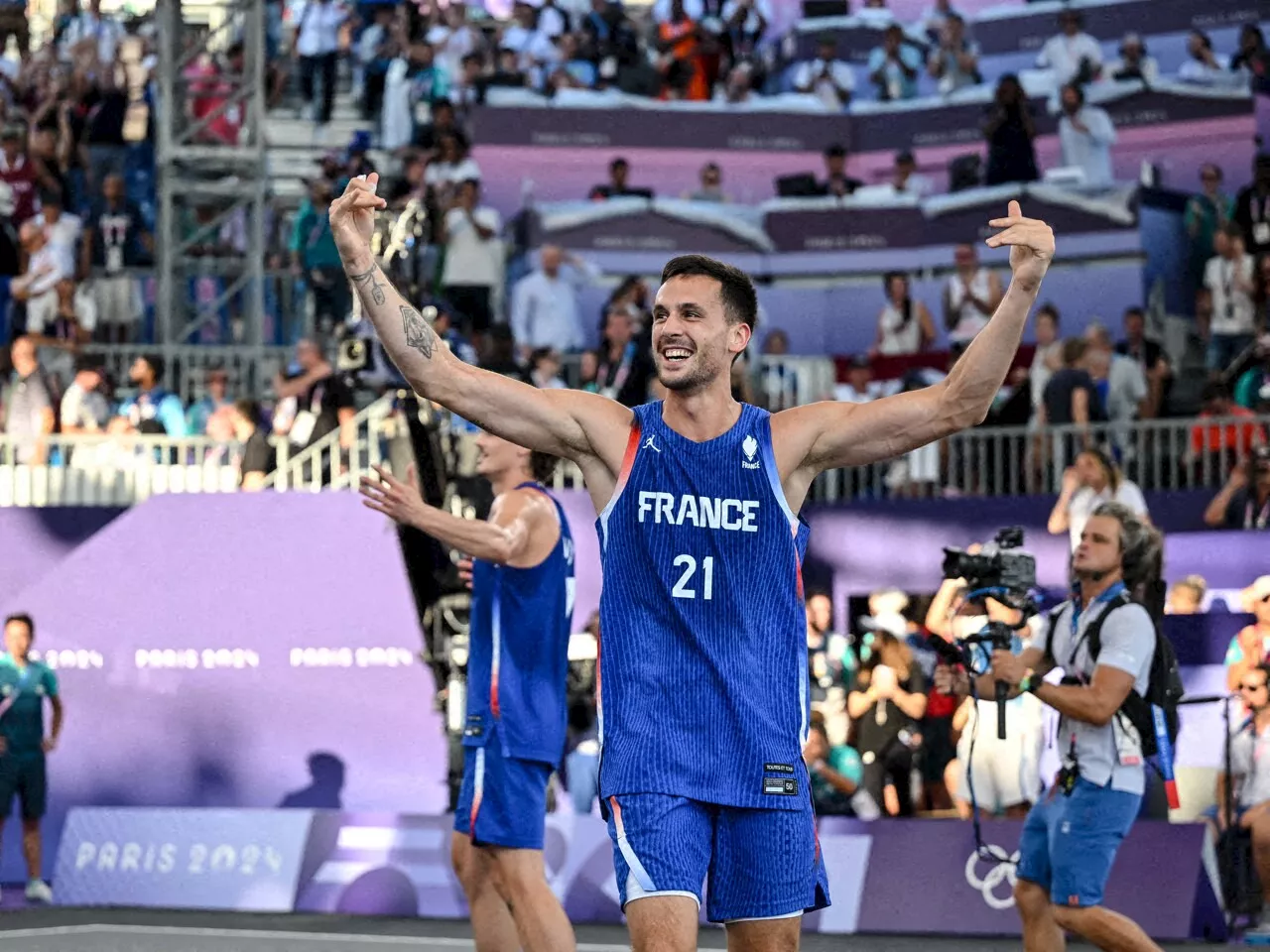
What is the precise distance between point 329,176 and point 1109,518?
563 inches

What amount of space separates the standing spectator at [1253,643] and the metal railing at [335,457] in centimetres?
683

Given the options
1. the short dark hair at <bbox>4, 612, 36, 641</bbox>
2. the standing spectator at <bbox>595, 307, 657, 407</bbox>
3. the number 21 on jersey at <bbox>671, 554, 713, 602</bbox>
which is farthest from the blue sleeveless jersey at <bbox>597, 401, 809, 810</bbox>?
the short dark hair at <bbox>4, 612, 36, 641</bbox>

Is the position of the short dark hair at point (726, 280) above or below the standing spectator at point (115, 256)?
below

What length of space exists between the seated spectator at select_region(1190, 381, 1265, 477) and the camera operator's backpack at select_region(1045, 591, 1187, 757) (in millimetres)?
7933

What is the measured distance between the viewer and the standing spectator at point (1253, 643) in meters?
13.0

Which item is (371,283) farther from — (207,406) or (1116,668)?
(207,406)

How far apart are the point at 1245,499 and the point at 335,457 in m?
6.90

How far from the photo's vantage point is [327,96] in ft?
78.7

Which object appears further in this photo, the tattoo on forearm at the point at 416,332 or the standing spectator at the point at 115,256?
the standing spectator at the point at 115,256

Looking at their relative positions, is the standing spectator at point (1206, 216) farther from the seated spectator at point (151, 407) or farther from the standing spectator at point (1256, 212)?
the seated spectator at point (151, 407)

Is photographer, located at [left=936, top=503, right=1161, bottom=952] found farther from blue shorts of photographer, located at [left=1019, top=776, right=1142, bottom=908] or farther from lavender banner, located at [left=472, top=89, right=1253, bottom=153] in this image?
lavender banner, located at [left=472, top=89, right=1253, bottom=153]

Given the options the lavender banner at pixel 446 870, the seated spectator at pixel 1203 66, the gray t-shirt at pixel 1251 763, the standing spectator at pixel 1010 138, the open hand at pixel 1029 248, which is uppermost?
the seated spectator at pixel 1203 66

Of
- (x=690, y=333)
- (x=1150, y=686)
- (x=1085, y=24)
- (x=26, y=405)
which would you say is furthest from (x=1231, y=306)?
(x=690, y=333)

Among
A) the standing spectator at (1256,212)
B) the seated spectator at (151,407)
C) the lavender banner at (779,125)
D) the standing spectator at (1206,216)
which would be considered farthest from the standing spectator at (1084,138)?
the seated spectator at (151,407)
